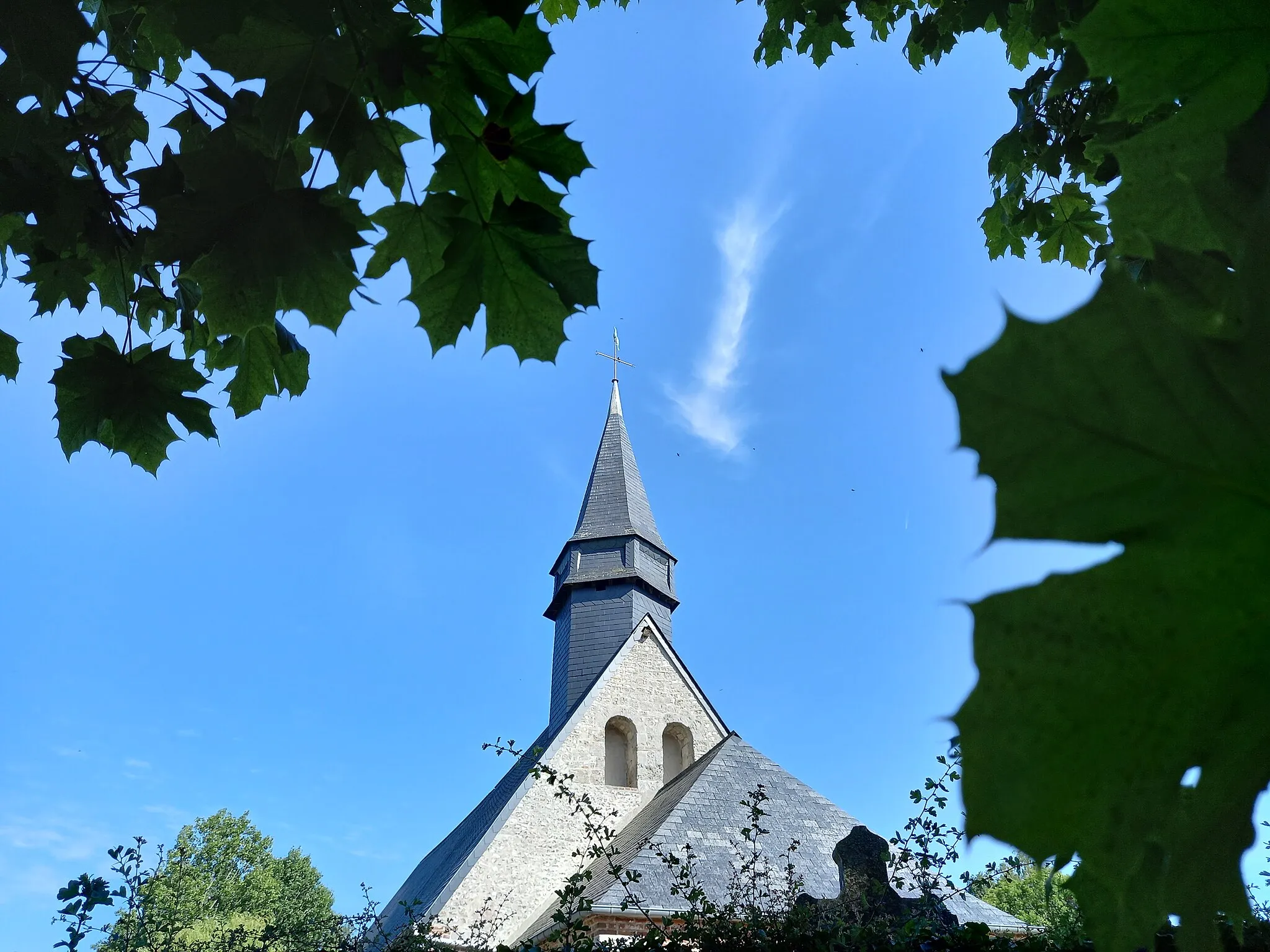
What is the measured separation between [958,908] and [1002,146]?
40.5 feet

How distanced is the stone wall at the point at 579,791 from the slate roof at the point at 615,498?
4.89m

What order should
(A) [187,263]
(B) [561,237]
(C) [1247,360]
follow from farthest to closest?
(A) [187,263] < (B) [561,237] < (C) [1247,360]

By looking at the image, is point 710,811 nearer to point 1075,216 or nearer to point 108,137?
point 1075,216

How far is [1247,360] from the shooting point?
25cm

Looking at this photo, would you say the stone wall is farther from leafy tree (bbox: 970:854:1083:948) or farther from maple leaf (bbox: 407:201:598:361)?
maple leaf (bbox: 407:201:598:361)

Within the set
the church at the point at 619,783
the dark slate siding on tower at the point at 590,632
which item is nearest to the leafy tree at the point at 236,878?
the church at the point at 619,783

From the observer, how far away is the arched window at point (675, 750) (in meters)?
18.8

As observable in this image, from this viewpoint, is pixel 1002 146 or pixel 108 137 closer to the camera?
pixel 108 137

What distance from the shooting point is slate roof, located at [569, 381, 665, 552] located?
23891 millimetres

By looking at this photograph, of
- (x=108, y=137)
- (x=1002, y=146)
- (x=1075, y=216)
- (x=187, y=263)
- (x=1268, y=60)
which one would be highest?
(x=1002, y=146)

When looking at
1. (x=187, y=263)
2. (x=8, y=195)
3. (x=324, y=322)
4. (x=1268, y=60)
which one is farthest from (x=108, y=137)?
(x=1268, y=60)

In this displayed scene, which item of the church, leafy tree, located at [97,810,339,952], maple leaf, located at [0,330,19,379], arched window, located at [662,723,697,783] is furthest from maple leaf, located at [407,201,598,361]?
leafy tree, located at [97,810,339,952]

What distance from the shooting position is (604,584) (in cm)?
2269

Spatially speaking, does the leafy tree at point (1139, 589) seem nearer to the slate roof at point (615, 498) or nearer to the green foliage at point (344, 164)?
the green foliage at point (344, 164)
